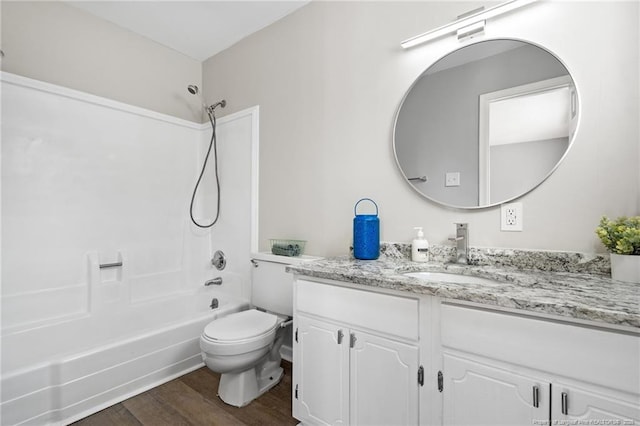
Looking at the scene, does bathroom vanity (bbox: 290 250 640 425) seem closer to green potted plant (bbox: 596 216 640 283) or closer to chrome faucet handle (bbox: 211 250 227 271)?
green potted plant (bbox: 596 216 640 283)

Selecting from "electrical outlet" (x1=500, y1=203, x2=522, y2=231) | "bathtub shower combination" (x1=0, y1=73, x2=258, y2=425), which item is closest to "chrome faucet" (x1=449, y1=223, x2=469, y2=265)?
"electrical outlet" (x1=500, y1=203, x2=522, y2=231)

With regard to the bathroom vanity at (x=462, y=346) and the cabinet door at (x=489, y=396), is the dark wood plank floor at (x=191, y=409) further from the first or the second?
the cabinet door at (x=489, y=396)

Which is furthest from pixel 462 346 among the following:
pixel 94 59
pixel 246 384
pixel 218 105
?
pixel 94 59

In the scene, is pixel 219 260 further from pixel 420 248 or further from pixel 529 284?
pixel 529 284

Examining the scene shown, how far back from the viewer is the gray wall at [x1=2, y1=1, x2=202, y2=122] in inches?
77.5

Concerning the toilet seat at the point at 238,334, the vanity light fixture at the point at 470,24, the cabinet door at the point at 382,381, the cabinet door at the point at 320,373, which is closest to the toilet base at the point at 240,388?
the toilet seat at the point at 238,334

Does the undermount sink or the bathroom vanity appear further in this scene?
Result: the undermount sink

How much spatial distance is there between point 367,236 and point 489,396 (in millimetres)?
863

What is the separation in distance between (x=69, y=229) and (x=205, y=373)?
1.34 meters

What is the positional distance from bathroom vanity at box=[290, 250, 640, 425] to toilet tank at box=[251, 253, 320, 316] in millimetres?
525

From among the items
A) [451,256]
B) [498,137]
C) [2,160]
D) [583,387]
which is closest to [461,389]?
[583,387]

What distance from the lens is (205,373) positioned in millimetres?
2016

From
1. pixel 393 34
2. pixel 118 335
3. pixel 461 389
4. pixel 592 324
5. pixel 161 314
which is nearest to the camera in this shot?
pixel 592 324

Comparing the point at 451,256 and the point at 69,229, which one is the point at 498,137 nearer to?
the point at 451,256
